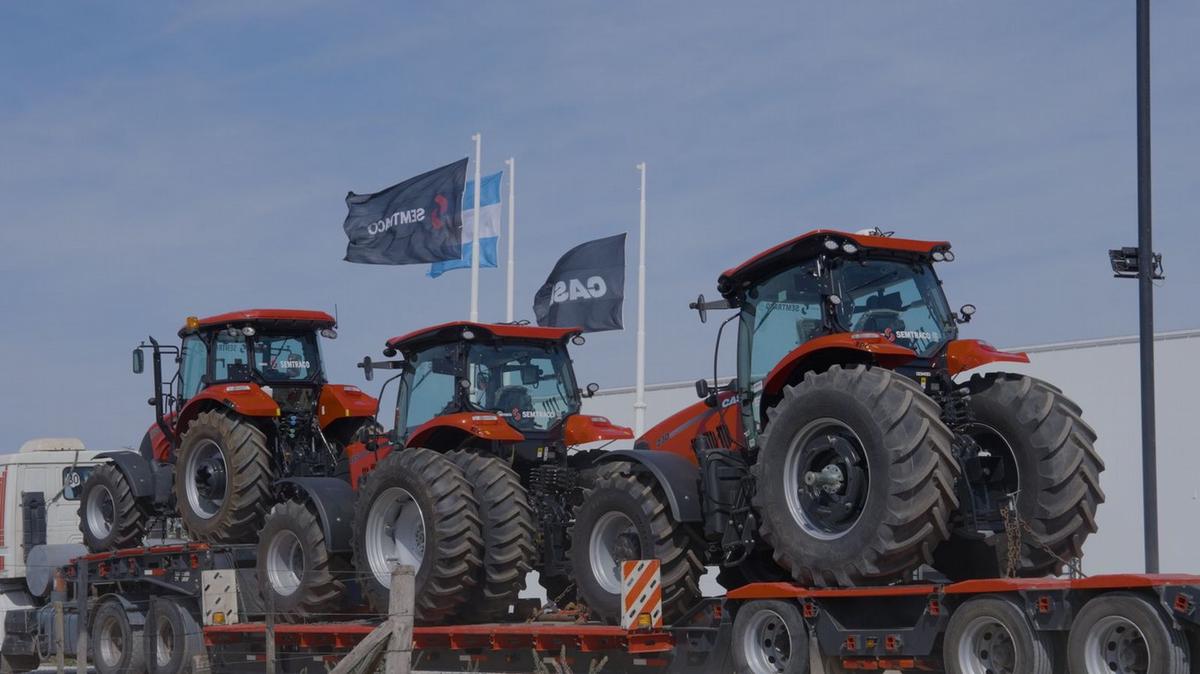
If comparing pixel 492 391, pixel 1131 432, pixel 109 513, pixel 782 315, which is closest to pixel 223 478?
pixel 109 513

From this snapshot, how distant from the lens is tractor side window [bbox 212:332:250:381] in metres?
16.1

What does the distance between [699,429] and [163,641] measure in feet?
22.2

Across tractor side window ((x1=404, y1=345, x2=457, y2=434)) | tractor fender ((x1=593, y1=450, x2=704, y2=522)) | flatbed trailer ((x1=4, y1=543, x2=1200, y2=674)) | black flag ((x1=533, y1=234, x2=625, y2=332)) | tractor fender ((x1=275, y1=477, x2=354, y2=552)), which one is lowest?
flatbed trailer ((x1=4, y1=543, x2=1200, y2=674))

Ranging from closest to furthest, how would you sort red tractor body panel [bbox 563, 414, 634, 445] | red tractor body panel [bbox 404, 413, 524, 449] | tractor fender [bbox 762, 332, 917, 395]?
1. tractor fender [bbox 762, 332, 917, 395]
2. red tractor body panel [bbox 404, 413, 524, 449]
3. red tractor body panel [bbox 563, 414, 634, 445]

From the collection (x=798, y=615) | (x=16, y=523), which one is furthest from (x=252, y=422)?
(x=798, y=615)

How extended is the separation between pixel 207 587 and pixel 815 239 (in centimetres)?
743

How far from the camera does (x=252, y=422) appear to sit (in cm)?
1555

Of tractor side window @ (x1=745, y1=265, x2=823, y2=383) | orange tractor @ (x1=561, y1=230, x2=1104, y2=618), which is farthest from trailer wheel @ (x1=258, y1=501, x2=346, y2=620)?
tractor side window @ (x1=745, y1=265, x2=823, y2=383)

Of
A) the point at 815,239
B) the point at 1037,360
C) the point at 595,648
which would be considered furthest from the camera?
the point at 1037,360

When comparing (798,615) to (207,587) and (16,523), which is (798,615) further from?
(16,523)

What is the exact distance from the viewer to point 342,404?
15977 mm

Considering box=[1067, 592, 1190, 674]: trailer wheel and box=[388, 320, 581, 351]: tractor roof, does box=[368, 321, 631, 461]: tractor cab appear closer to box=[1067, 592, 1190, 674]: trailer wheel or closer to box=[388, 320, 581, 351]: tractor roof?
box=[388, 320, 581, 351]: tractor roof

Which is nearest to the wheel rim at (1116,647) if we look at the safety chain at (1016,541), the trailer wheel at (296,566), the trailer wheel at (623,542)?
the safety chain at (1016,541)

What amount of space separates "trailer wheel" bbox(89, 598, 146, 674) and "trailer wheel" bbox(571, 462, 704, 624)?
5.82 m
